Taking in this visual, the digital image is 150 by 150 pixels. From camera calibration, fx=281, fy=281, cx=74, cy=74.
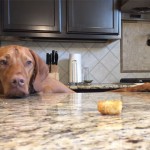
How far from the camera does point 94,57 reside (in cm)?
293

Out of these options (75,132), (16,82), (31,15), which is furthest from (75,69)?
(75,132)

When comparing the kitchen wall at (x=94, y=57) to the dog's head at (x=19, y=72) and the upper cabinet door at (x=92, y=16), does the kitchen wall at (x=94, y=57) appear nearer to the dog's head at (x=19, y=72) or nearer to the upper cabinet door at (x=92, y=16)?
the upper cabinet door at (x=92, y=16)

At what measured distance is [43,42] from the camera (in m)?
2.82

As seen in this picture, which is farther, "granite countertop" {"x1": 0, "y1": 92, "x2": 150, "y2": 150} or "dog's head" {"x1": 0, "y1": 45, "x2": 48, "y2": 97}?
"dog's head" {"x1": 0, "y1": 45, "x2": 48, "y2": 97}

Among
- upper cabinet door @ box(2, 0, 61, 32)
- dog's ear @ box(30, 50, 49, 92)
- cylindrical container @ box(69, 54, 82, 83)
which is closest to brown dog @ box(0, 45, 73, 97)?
dog's ear @ box(30, 50, 49, 92)

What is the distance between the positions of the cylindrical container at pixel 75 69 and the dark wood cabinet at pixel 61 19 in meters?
0.23

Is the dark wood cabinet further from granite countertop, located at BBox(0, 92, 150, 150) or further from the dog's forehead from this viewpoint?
granite countertop, located at BBox(0, 92, 150, 150)

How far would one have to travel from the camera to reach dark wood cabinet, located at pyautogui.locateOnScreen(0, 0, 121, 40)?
7.99ft

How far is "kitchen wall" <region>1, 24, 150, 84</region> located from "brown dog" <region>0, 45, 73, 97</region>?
159cm

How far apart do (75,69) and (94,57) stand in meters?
0.30

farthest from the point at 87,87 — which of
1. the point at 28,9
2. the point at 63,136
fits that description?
the point at 63,136

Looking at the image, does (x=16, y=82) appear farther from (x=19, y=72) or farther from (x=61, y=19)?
(x=61, y=19)

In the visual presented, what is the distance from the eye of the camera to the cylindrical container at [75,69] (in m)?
2.73

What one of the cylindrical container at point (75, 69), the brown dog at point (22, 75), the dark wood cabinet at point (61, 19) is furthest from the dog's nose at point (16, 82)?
the cylindrical container at point (75, 69)
